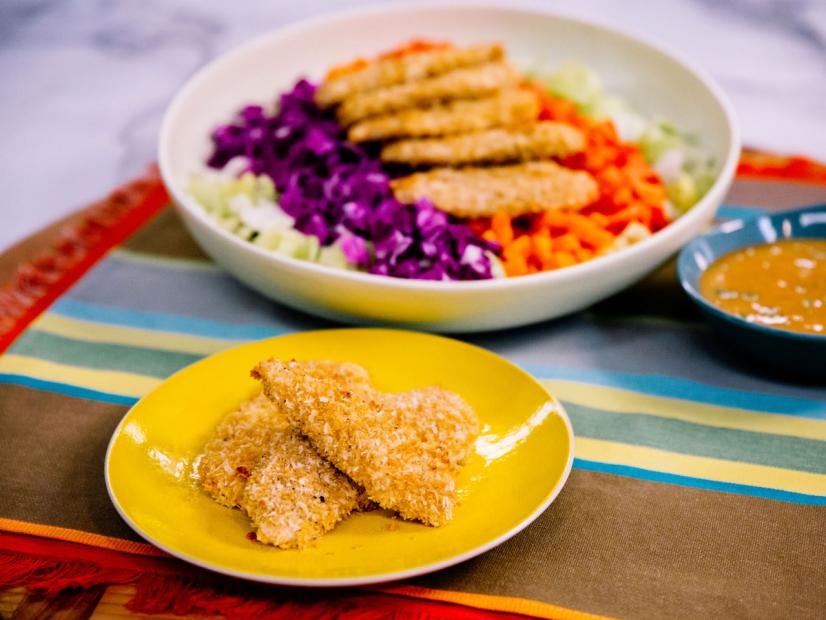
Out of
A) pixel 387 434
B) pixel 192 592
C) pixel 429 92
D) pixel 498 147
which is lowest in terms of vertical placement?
pixel 192 592

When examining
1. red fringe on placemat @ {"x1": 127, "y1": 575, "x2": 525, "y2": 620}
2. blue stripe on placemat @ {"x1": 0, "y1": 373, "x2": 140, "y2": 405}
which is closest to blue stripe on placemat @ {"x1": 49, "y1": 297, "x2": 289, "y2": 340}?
blue stripe on placemat @ {"x1": 0, "y1": 373, "x2": 140, "y2": 405}

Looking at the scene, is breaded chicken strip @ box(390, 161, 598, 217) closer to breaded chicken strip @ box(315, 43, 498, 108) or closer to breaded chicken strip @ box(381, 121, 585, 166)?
breaded chicken strip @ box(381, 121, 585, 166)

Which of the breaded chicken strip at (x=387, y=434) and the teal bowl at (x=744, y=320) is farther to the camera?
the teal bowl at (x=744, y=320)

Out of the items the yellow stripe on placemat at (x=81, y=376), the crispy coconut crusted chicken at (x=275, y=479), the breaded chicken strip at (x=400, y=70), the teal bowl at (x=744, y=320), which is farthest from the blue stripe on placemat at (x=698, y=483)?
the breaded chicken strip at (x=400, y=70)

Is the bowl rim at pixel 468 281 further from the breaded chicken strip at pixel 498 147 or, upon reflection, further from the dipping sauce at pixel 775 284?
the breaded chicken strip at pixel 498 147

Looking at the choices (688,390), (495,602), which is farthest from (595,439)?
(495,602)

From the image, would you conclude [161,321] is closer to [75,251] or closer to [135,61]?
[75,251]

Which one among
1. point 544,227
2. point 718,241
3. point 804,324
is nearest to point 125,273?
point 544,227
